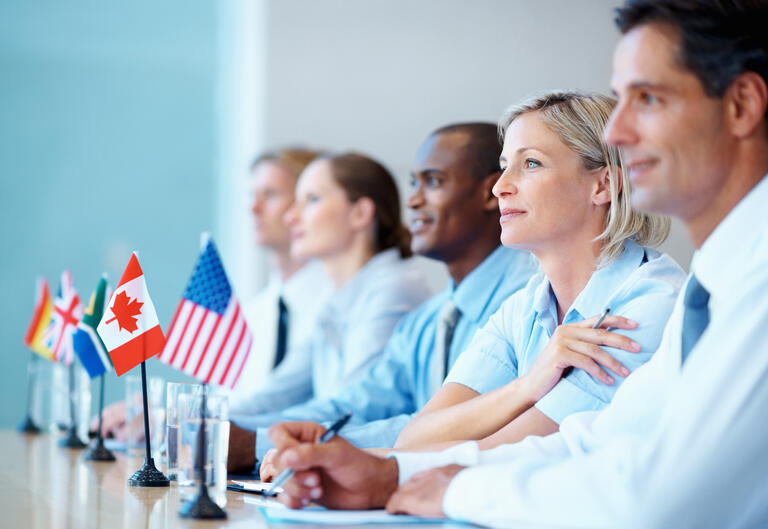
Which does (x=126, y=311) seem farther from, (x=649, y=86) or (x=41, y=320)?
(x=41, y=320)

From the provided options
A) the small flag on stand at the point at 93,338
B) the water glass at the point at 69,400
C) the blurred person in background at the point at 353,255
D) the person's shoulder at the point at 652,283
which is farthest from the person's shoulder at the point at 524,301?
the water glass at the point at 69,400

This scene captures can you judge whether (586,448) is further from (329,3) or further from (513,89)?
(329,3)

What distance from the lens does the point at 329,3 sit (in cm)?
538

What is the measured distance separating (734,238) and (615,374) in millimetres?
399

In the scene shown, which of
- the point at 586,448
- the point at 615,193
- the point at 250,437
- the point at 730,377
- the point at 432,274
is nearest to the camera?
the point at 730,377

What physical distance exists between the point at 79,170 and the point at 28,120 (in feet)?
1.37

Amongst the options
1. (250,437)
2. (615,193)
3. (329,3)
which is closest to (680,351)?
(615,193)

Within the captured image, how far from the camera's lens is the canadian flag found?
1.77m

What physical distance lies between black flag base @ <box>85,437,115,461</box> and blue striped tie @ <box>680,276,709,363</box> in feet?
4.94

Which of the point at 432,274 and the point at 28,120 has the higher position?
the point at 28,120

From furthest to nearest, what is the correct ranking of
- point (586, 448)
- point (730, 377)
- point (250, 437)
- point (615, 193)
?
point (250, 437)
point (615, 193)
point (586, 448)
point (730, 377)

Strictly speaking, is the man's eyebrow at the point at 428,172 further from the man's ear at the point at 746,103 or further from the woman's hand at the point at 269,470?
the man's ear at the point at 746,103

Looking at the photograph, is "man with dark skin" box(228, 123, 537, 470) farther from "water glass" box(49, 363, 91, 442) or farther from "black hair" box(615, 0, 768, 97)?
"black hair" box(615, 0, 768, 97)

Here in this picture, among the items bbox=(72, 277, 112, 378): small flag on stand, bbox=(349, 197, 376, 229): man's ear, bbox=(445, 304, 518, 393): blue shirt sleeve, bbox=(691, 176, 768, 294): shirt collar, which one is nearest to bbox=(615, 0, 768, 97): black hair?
bbox=(691, 176, 768, 294): shirt collar
